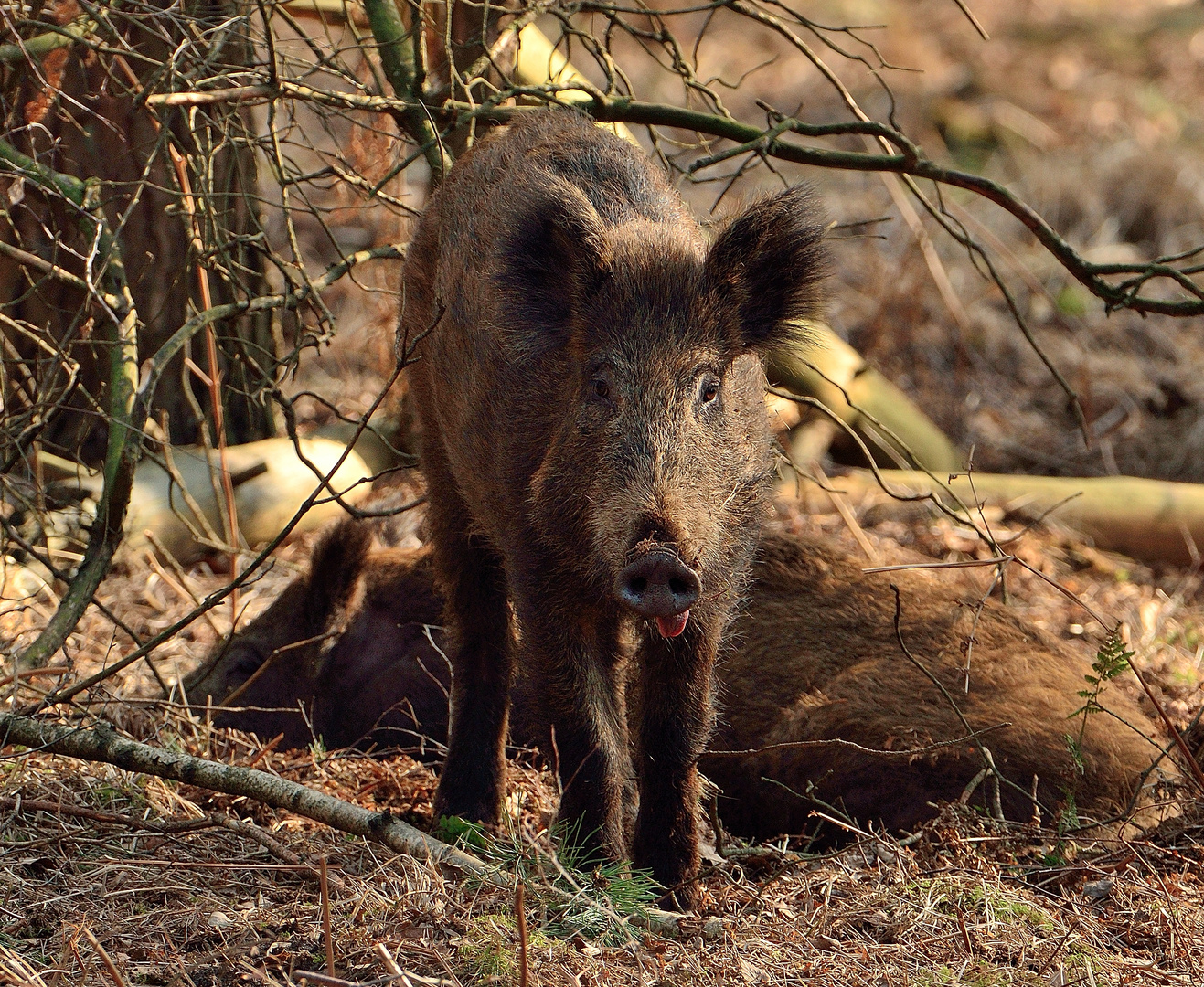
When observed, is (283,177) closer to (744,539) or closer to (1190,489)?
(744,539)

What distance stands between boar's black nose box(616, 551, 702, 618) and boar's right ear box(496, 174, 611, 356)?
1.00 m

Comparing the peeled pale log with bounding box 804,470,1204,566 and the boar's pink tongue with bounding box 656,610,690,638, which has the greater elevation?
the peeled pale log with bounding box 804,470,1204,566

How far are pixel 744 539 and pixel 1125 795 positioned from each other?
1628 millimetres

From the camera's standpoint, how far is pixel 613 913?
3.24m

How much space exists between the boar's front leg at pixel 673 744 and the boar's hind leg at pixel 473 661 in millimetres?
731

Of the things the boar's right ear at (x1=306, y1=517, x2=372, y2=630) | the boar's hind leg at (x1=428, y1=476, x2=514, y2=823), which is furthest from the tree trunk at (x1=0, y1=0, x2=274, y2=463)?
the boar's hind leg at (x1=428, y1=476, x2=514, y2=823)

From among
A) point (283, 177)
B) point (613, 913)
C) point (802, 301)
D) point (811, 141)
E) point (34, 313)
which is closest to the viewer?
point (613, 913)

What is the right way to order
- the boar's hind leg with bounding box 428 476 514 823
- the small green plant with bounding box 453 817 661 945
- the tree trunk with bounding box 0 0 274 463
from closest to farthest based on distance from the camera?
the small green plant with bounding box 453 817 661 945 → the boar's hind leg with bounding box 428 476 514 823 → the tree trunk with bounding box 0 0 274 463

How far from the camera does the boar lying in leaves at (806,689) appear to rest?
443 cm

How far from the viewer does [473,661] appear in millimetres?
4551

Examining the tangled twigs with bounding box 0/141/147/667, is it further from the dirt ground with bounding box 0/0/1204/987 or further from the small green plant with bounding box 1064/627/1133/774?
the small green plant with bounding box 1064/627/1133/774

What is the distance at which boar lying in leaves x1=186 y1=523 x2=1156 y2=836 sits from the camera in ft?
14.5

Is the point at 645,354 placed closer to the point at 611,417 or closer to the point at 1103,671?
the point at 611,417

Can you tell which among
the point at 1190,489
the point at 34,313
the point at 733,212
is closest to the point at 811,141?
the point at 1190,489
